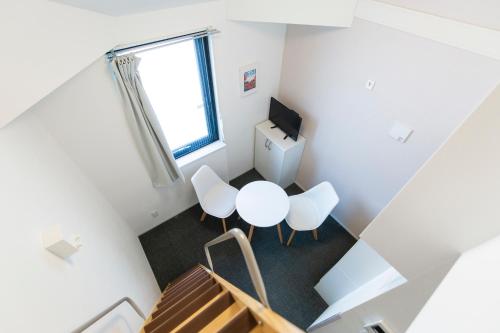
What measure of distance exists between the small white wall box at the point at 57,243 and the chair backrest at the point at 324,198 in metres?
2.51

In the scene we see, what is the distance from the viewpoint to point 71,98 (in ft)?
6.27

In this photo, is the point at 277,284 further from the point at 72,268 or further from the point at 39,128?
the point at 39,128

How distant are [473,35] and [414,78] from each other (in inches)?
17.0

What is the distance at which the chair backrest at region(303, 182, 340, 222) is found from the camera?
2898 mm

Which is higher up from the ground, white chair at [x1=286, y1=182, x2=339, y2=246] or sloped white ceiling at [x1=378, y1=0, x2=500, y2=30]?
sloped white ceiling at [x1=378, y1=0, x2=500, y2=30]

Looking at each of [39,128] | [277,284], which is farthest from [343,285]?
[39,128]

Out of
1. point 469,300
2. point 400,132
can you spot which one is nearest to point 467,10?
point 400,132

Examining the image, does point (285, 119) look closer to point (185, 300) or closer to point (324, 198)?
point (324, 198)

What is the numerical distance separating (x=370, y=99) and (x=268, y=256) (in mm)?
2232

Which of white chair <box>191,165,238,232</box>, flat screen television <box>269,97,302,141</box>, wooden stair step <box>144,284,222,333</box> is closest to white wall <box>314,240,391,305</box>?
wooden stair step <box>144,284,222,333</box>

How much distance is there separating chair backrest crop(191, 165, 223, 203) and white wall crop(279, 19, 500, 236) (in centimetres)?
140

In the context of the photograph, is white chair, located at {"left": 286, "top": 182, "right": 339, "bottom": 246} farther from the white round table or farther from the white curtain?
the white curtain

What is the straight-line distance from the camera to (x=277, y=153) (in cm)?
339

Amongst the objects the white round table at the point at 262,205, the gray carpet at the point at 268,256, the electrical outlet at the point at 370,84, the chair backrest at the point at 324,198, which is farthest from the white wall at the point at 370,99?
the white round table at the point at 262,205
